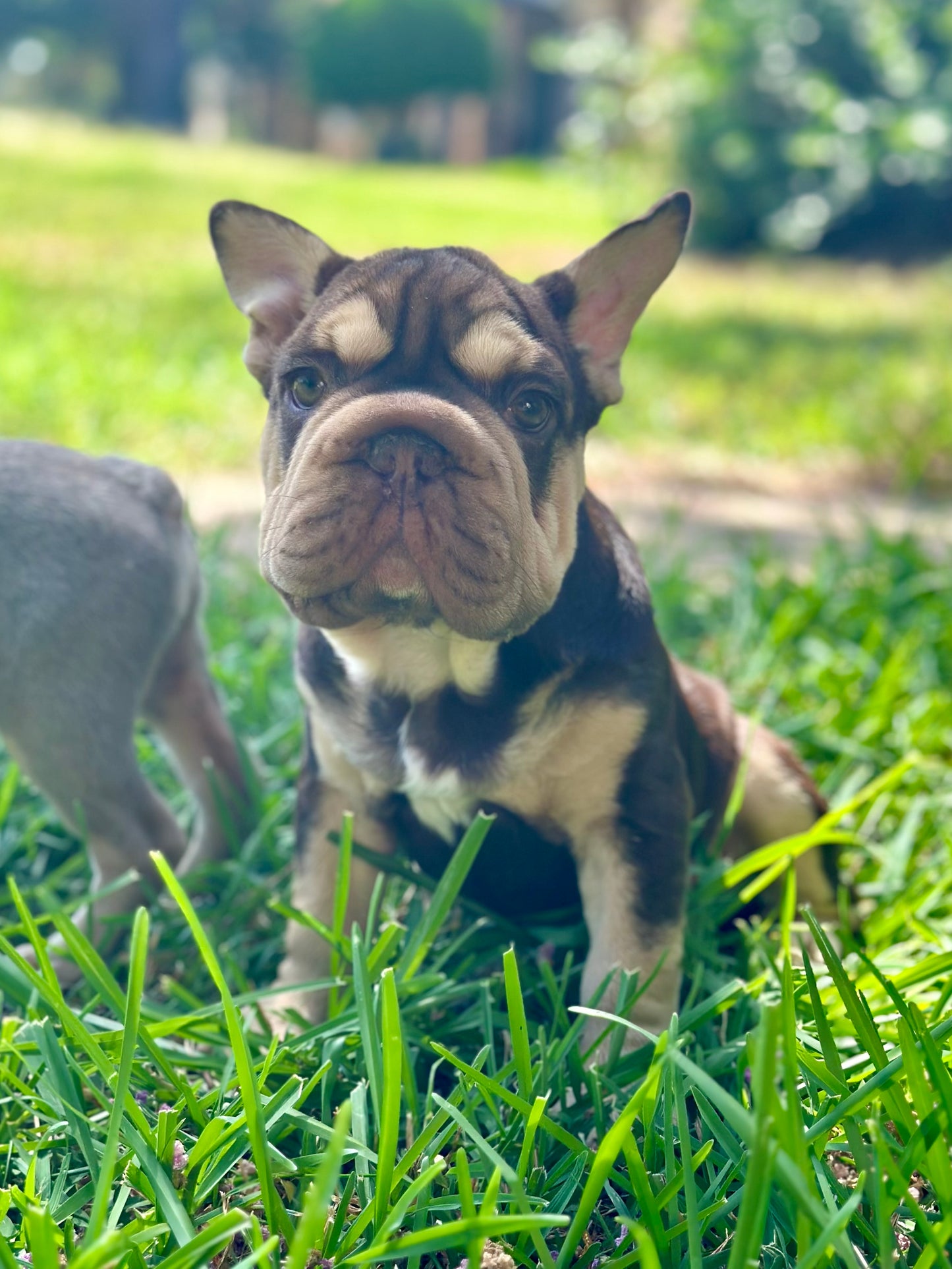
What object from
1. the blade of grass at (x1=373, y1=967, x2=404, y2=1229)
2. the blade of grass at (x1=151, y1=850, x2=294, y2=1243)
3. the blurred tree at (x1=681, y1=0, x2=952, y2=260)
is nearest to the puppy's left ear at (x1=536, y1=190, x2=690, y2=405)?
the blade of grass at (x1=373, y1=967, x2=404, y2=1229)

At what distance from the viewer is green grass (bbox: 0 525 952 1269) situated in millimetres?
1735

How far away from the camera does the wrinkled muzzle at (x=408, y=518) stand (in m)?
2.17

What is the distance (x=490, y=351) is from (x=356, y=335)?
0.25 meters

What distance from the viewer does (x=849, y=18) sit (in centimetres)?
1257

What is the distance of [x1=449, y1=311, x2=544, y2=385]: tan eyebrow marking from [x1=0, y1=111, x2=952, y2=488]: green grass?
4388mm

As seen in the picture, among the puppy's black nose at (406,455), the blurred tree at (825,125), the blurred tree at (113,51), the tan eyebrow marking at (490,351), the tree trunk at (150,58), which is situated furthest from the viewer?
the tree trunk at (150,58)

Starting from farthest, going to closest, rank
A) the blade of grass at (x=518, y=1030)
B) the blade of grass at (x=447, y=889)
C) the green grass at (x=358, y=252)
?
the green grass at (x=358, y=252) < the blade of grass at (x=447, y=889) < the blade of grass at (x=518, y=1030)

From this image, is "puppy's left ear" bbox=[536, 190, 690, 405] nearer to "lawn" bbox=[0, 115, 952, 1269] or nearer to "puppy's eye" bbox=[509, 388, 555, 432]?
"puppy's eye" bbox=[509, 388, 555, 432]

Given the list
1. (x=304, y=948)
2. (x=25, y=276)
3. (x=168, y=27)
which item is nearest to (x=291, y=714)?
(x=304, y=948)

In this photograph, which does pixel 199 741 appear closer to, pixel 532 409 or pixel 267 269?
pixel 267 269

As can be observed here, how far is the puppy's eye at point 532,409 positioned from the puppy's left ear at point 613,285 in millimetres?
220

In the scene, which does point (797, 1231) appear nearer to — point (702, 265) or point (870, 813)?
point (870, 813)

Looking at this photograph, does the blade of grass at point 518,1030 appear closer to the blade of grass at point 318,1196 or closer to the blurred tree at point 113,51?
the blade of grass at point 318,1196

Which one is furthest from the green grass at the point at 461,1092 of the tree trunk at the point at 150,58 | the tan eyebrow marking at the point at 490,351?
the tree trunk at the point at 150,58
